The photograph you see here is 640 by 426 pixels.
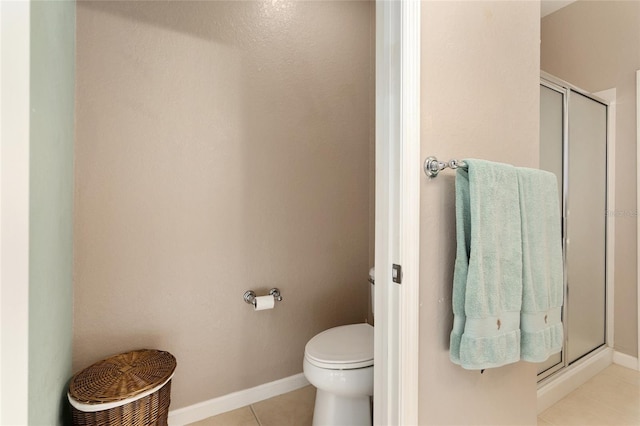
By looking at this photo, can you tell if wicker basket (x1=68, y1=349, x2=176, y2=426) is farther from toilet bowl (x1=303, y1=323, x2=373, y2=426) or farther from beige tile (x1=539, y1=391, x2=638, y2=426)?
beige tile (x1=539, y1=391, x2=638, y2=426)

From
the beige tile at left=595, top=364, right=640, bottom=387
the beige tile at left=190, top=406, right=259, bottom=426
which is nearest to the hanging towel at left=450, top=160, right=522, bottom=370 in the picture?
the beige tile at left=190, top=406, right=259, bottom=426

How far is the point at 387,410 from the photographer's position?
0.99 meters

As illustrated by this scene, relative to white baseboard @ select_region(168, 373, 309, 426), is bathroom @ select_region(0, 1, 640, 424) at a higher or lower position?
higher

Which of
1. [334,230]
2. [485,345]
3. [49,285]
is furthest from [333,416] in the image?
[49,285]

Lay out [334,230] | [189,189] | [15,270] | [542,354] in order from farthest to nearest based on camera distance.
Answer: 1. [334,230]
2. [189,189]
3. [542,354]
4. [15,270]

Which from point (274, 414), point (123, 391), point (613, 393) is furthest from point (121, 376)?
point (613, 393)

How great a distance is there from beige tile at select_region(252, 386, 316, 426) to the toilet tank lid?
0.47 m

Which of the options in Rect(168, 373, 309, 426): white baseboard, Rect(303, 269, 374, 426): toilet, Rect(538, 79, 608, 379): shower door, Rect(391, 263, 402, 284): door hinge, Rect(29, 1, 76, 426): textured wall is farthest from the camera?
Rect(538, 79, 608, 379): shower door

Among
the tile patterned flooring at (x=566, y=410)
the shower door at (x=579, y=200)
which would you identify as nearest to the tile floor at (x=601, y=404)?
the tile patterned flooring at (x=566, y=410)

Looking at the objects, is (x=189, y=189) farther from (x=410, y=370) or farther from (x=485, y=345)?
(x=485, y=345)

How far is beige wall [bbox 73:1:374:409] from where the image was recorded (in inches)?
56.8

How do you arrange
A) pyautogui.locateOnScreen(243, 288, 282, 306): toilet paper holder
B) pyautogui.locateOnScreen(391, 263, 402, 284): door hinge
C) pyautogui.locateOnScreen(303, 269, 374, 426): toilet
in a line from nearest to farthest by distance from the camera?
pyautogui.locateOnScreen(391, 263, 402, 284): door hinge
pyautogui.locateOnScreen(303, 269, 374, 426): toilet
pyautogui.locateOnScreen(243, 288, 282, 306): toilet paper holder

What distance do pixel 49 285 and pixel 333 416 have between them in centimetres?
122

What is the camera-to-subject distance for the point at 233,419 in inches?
66.4
